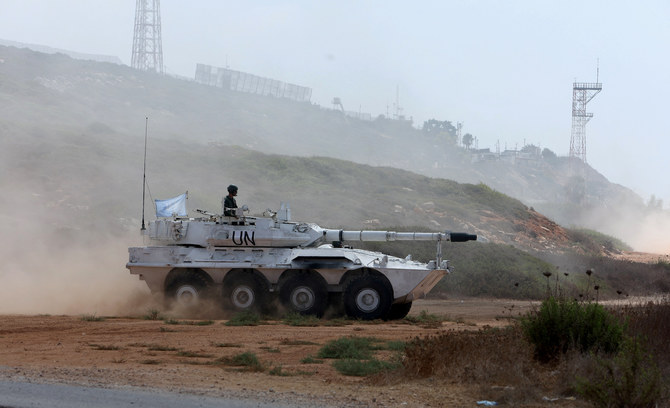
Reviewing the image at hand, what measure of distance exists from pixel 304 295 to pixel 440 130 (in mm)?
108334

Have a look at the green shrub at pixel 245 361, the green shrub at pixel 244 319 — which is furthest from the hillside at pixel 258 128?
the green shrub at pixel 245 361

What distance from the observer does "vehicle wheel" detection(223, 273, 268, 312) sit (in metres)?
Answer: 19.3

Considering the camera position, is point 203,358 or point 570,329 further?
point 203,358

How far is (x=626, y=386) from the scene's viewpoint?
8.30 metres

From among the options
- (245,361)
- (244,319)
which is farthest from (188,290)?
(245,361)

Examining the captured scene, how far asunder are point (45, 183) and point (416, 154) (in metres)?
69.0

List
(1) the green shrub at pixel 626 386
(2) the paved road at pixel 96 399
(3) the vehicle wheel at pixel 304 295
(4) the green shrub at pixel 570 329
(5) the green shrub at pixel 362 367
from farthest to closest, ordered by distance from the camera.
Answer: (3) the vehicle wheel at pixel 304 295 → (5) the green shrub at pixel 362 367 → (4) the green shrub at pixel 570 329 → (2) the paved road at pixel 96 399 → (1) the green shrub at pixel 626 386

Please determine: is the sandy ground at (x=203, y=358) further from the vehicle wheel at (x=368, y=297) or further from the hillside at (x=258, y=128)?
the hillside at (x=258, y=128)

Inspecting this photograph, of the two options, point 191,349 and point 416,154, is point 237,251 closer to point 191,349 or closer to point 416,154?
point 191,349

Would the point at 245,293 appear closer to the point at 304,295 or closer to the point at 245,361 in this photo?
the point at 304,295

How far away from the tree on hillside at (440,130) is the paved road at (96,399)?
110368 mm

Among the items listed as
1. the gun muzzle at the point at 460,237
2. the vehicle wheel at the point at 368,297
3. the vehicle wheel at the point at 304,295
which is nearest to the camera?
the vehicle wheel at the point at 368,297

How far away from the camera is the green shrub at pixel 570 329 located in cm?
1087

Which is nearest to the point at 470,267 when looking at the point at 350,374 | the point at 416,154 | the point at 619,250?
Answer: the point at 350,374
